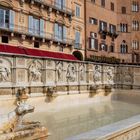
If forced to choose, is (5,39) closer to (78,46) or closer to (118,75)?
(118,75)

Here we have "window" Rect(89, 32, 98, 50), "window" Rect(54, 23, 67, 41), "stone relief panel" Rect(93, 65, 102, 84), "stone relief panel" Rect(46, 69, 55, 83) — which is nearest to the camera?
"stone relief panel" Rect(46, 69, 55, 83)

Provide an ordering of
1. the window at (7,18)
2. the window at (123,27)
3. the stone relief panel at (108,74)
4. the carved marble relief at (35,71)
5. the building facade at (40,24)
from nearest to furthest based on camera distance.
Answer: the carved marble relief at (35,71)
the stone relief panel at (108,74)
the window at (7,18)
the building facade at (40,24)
the window at (123,27)

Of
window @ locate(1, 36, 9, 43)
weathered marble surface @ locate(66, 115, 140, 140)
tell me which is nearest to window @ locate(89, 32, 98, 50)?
window @ locate(1, 36, 9, 43)

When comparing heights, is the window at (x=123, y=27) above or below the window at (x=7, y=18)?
above

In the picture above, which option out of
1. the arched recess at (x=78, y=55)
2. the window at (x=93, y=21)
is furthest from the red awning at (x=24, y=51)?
the window at (x=93, y=21)

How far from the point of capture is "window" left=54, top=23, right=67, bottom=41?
41.4 metres

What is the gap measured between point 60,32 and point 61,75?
2228 cm

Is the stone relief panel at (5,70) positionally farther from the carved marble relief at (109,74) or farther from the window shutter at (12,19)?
the window shutter at (12,19)

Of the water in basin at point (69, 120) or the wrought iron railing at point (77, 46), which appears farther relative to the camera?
the wrought iron railing at point (77, 46)

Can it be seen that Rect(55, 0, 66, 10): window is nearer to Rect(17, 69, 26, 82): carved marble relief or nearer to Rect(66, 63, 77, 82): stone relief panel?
Rect(66, 63, 77, 82): stone relief panel

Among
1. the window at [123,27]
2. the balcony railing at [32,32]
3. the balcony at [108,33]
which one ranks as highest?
the window at [123,27]

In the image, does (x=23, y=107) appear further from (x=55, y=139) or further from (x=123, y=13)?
(x=123, y=13)

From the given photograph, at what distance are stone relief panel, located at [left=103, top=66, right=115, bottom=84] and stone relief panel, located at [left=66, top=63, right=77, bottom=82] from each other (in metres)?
4.77

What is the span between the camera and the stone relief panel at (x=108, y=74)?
86.8 feet
